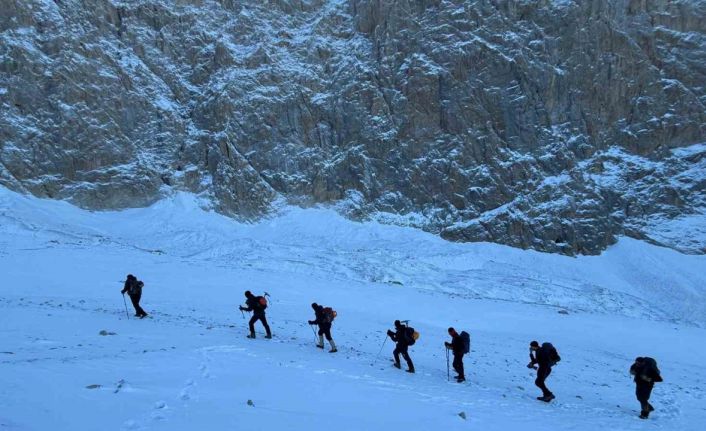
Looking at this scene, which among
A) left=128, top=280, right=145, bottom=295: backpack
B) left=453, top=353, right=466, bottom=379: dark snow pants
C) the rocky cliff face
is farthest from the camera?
the rocky cliff face

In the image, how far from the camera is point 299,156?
183ft

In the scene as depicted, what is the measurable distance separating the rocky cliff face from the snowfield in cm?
429

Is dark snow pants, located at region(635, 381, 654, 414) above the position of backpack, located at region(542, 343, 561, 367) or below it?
below

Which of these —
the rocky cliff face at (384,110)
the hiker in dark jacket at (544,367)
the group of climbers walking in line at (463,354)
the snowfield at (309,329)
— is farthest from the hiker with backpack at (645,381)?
the rocky cliff face at (384,110)

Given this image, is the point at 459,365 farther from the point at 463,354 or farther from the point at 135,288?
the point at 135,288

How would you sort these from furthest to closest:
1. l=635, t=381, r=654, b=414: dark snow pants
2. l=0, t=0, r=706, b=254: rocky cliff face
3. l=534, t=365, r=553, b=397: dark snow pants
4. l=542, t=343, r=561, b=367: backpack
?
l=0, t=0, r=706, b=254: rocky cliff face < l=542, t=343, r=561, b=367: backpack < l=534, t=365, r=553, b=397: dark snow pants < l=635, t=381, r=654, b=414: dark snow pants

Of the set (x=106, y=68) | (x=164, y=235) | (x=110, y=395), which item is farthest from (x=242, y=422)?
(x=106, y=68)

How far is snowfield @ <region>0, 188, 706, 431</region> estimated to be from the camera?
7.87 m

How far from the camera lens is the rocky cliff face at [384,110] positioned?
51.1 metres

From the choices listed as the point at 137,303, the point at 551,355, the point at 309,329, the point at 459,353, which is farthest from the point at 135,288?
the point at 551,355

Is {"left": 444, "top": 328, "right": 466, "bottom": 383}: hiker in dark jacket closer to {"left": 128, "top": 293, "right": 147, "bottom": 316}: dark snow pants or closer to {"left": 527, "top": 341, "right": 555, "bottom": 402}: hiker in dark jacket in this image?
{"left": 527, "top": 341, "right": 555, "bottom": 402}: hiker in dark jacket

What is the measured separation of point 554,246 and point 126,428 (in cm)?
4691

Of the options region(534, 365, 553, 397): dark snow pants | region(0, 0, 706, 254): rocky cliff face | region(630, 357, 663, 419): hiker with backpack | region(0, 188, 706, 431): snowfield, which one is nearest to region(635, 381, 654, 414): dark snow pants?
region(630, 357, 663, 419): hiker with backpack

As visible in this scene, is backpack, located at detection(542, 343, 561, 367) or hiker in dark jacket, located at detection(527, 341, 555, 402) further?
backpack, located at detection(542, 343, 561, 367)
